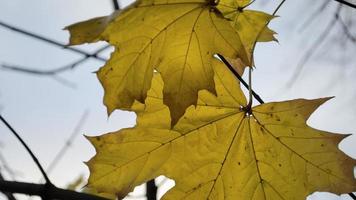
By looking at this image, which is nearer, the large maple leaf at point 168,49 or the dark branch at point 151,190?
the large maple leaf at point 168,49

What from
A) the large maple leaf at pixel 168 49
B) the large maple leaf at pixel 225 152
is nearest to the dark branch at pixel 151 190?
the large maple leaf at pixel 225 152

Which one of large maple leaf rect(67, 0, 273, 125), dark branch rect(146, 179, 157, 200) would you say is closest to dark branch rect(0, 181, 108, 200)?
large maple leaf rect(67, 0, 273, 125)

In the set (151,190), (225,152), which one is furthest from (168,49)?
(151,190)

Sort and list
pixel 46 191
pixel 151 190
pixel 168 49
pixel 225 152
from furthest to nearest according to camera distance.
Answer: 1. pixel 151 190
2. pixel 225 152
3. pixel 168 49
4. pixel 46 191

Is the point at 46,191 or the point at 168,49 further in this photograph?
the point at 168,49

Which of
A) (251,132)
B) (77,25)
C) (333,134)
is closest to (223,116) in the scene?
(251,132)

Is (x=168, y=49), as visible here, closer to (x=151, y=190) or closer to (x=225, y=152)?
(x=225, y=152)

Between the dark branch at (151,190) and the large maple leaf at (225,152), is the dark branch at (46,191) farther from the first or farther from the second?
the dark branch at (151,190)
